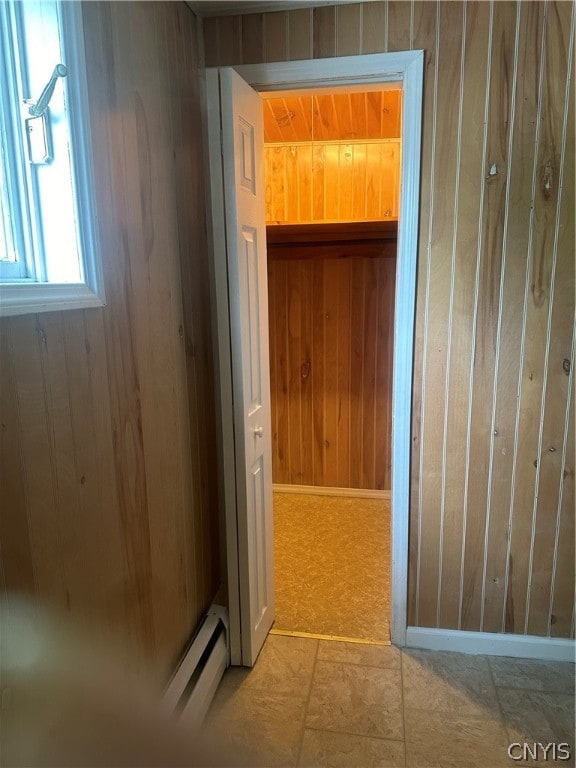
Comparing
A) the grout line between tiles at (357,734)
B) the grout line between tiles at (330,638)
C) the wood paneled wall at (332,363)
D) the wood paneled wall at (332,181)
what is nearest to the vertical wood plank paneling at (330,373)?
the wood paneled wall at (332,363)

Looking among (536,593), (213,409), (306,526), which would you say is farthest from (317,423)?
(536,593)

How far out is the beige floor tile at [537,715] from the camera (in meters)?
1.56

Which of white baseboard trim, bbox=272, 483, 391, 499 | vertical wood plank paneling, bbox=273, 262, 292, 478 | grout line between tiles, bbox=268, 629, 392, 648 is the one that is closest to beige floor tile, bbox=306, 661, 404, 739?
grout line between tiles, bbox=268, 629, 392, 648

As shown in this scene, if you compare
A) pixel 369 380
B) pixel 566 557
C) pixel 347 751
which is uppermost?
pixel 369 380

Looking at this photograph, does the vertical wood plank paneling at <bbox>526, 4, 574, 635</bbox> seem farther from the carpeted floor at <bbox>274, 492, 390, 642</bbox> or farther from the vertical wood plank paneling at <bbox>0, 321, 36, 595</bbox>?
the vertical wood plank paneling at <bbox>0, 321, 36, 595</bbox>

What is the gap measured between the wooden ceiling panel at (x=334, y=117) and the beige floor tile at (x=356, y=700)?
8.32 feet

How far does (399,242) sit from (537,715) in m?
1.72

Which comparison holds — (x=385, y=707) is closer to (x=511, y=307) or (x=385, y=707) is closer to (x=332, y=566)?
(x=332, y=566)

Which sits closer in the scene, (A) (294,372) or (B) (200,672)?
(B) (200,672)

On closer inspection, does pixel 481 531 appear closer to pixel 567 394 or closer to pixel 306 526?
pixel 567 394

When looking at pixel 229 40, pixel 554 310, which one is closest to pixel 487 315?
pixel 554 310

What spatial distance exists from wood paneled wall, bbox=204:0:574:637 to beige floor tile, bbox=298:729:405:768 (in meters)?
0.52

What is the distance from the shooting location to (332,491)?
11.0 feet

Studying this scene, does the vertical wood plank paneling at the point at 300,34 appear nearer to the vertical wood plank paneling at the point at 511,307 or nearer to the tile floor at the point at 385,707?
the vertical wood plank paneling at the point at 511,307
